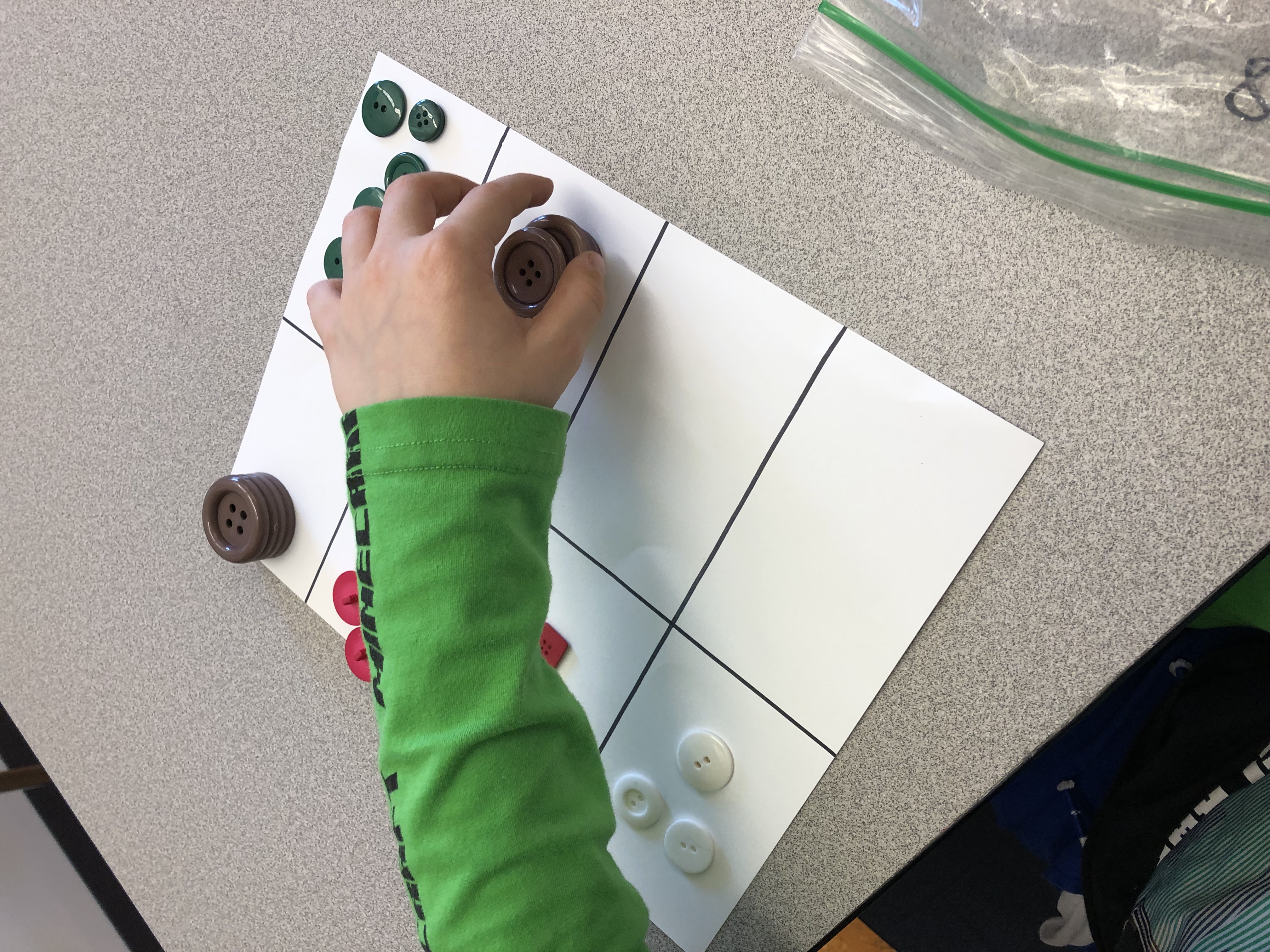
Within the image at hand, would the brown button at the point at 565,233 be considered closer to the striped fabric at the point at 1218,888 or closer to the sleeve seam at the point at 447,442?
the sleeve seam at the point at 447,442

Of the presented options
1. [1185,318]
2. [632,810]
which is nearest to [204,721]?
[632,810]

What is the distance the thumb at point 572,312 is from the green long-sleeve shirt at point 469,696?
0.17ft

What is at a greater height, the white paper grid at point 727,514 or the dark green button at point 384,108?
the dark green button at point 384,108

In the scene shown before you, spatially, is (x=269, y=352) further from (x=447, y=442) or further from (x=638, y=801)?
(x=638, y=801)

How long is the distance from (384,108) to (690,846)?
1.76 feet

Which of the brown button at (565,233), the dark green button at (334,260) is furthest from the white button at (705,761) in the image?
the dark green button at (334,260)

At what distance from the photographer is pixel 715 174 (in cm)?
47

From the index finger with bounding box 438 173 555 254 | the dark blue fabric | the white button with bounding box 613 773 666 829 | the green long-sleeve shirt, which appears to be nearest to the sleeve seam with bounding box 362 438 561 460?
the green long-sleeve shirt

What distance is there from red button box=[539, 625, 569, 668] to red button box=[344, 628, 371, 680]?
139mm

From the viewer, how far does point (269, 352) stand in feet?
2.05

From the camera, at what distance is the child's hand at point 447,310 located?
0.44 metres

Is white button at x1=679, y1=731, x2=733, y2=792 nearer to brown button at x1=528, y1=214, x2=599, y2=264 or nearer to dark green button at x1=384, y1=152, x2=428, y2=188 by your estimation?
brown button at x1=528, y1=214, x2=599, y2=264

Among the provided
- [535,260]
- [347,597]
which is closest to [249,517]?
[347,597]

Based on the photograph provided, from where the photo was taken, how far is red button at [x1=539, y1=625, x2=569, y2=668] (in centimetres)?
54
